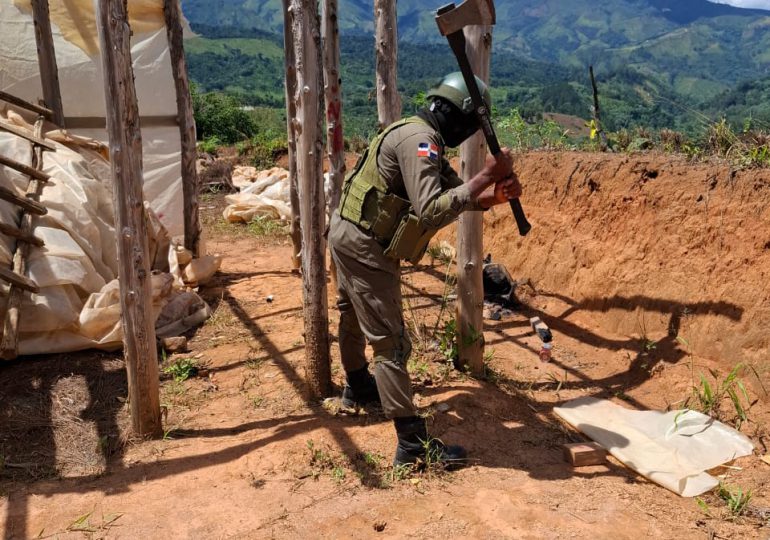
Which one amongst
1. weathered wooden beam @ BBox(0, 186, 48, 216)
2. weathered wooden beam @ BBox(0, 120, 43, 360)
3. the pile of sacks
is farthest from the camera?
the pile of sacks

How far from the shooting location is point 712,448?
142 inches

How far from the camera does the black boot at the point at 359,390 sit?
3.88 metres

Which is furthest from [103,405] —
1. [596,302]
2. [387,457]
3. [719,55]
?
[719,55]

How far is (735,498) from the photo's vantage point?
305 centimetres

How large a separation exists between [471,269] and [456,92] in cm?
165

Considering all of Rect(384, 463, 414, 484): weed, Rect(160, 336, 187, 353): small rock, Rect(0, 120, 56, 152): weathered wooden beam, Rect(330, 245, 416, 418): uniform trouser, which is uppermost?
Rect(0, 120, 56, 152): weathered wooden beam

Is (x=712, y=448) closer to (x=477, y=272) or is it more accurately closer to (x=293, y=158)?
(x=477, y=272)

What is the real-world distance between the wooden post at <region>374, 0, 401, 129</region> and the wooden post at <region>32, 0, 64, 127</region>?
148 inches

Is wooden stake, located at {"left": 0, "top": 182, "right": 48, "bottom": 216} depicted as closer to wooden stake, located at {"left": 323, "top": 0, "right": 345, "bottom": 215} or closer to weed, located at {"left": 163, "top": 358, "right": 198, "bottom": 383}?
weed, located at {"left": 163, "top": 358, "right": 198, "bottom": 383}

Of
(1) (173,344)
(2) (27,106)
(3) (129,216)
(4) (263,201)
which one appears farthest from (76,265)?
(4) (263,201)

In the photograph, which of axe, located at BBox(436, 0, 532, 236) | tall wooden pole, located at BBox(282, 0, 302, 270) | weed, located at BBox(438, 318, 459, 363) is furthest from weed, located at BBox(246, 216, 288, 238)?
axe, located at BBox(436, 0, 532, 236)

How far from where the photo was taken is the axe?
3072 millimetres

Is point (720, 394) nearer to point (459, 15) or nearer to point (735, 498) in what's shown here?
point (735, 498)

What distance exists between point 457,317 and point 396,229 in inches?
64.2
